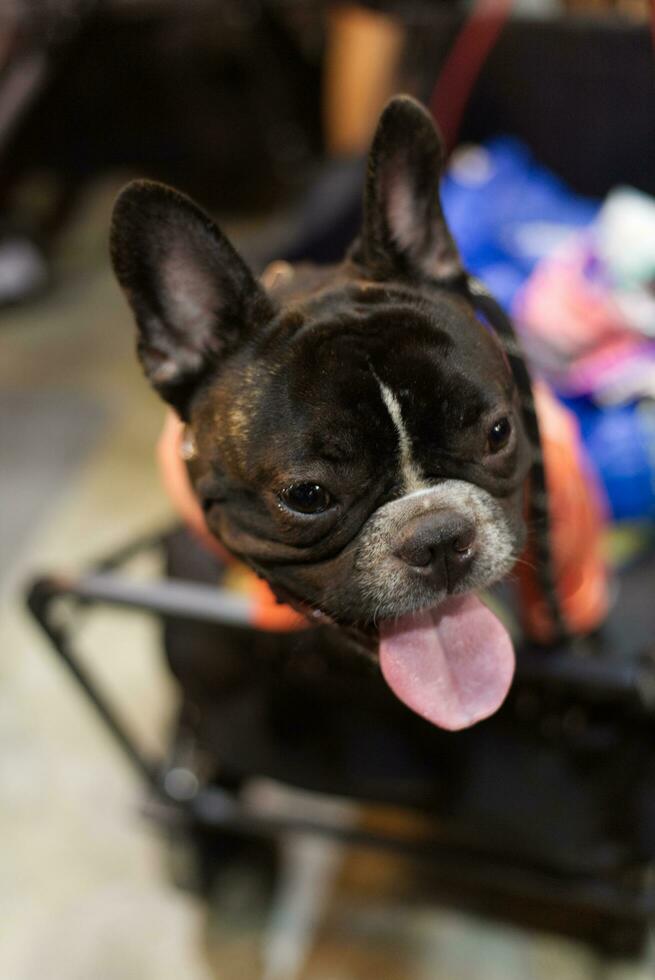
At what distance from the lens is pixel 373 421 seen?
73cm

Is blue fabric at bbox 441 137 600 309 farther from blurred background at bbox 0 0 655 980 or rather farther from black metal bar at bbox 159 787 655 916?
black metal bar at bbox 159 787 655 916

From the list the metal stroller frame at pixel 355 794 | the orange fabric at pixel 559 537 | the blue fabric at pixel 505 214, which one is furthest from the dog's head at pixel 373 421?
the blue fabric at pixel 505 214

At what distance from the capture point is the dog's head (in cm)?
73

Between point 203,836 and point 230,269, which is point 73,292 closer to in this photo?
point 203,836

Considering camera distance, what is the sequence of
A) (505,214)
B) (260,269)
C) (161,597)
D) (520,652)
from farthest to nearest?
(505,214) < (260,269) < (161,597) < (520,652)

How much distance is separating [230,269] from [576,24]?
4.86 ft

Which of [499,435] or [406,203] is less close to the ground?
[406,203]

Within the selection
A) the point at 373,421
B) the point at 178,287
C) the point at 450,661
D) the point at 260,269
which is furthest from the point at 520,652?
the point at 260,269

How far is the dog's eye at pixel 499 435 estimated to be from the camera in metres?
0.77

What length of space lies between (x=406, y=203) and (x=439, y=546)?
0.31 metres

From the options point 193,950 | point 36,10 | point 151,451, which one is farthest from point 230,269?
point 36,10

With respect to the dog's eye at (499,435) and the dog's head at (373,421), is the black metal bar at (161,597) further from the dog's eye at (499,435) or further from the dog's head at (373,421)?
the dog's eye at (499,435)

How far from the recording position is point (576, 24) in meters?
1.95

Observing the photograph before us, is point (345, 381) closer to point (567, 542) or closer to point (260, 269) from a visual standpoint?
point (567, 542)
